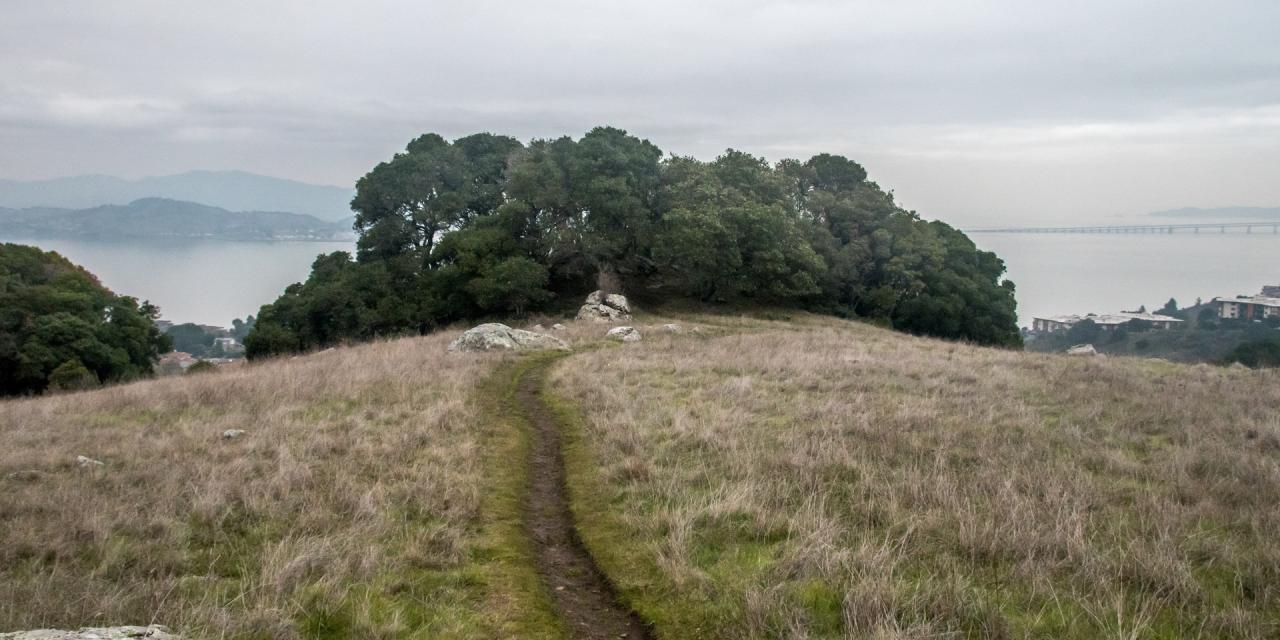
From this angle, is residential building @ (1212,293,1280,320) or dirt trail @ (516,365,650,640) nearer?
dirt trail @ (516,365,650,640)

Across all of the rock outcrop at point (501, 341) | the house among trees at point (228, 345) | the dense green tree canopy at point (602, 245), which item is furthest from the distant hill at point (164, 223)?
the rock outcrop at point (501, 341)

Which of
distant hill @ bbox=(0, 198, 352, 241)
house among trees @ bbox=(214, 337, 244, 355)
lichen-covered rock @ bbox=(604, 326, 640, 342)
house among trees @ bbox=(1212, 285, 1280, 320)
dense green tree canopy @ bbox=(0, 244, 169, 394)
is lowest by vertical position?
house among trees @ bbox=(214, 337, 244, 355)

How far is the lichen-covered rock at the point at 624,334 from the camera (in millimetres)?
24053

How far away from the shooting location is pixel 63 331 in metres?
31.0

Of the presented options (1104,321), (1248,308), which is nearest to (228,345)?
(1104,321)

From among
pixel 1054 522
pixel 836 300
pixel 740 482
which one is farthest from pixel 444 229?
pixel 1054 522

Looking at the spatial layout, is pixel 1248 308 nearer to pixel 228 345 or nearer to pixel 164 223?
pixel 228 345

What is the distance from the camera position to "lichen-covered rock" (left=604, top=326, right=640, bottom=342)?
78.9 ft

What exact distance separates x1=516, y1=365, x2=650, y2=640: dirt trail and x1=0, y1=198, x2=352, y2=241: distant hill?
166518mm

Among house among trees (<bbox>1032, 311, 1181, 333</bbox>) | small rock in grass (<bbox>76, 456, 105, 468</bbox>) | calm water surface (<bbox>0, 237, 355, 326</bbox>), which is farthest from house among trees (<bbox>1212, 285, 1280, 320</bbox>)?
small rock in grass (<bbox>76, 456, 105, 468</bbox>)

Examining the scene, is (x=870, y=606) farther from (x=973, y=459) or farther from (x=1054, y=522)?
(x=973, y=459)

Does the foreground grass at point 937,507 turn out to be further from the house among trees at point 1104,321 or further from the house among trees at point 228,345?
the house among trees at point 1104,321

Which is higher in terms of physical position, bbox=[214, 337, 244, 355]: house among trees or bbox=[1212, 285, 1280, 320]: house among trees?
bbox=[1212, 285, 1280, 320]: house among trees

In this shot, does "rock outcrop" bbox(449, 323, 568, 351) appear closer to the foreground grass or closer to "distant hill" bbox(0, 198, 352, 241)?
the foreground grass
